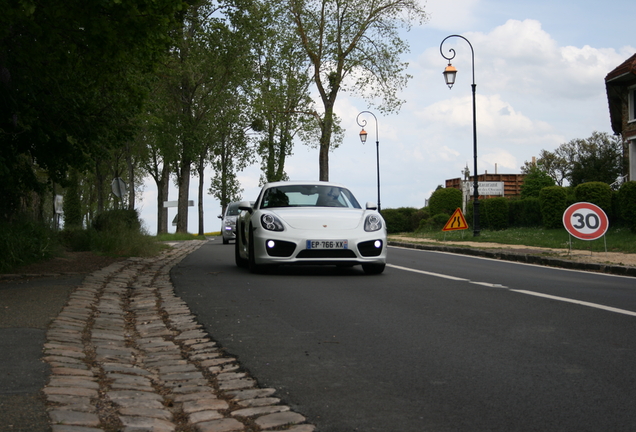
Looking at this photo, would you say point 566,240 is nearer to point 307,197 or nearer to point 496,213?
point 496,213

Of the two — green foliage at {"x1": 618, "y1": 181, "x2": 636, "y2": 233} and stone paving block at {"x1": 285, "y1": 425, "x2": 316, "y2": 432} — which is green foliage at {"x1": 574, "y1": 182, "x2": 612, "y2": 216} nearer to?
green foliage at {"x1": 618, "y1": 181, "x2": 636, "y2": 233}

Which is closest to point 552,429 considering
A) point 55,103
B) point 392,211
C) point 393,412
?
point 393,412

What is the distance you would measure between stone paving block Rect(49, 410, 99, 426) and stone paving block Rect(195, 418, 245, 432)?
51cm

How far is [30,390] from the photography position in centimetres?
Result: 420

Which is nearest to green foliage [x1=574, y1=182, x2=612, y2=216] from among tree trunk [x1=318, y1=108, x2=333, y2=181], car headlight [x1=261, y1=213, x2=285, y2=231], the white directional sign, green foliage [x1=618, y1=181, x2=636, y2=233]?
green foliage [x1=618, y1=181, x2=636, y2=233]

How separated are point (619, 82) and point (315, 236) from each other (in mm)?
30107

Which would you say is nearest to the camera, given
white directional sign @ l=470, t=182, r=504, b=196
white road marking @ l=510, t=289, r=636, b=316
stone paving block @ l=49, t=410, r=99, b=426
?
stone paving block @ l=49, t=410, r=99, b=426

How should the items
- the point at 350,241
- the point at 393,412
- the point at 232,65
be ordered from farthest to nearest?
1. the point at 232,65
2. the point at 350,241
3. the point at 393,412

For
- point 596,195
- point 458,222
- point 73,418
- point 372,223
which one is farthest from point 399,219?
point 73,418

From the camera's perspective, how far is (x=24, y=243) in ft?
41.6

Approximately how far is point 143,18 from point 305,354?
658 cm

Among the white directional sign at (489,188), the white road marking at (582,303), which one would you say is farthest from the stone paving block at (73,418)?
the white directional sign at (489,188)

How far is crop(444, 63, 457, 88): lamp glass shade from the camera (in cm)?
2891

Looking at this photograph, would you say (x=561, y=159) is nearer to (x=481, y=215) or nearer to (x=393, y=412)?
(x=481, y=215)
